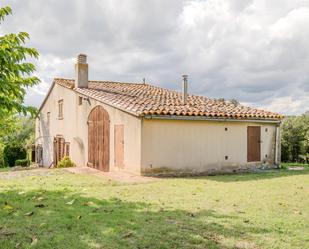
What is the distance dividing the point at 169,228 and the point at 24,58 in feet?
15.4

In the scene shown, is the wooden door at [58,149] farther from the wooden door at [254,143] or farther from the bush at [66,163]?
the wooden door at [254,143]

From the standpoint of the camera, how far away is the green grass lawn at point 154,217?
496 cm

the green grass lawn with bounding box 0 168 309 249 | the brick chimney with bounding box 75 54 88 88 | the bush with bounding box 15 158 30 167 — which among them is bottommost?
the bush with bounding box 15 158 30 167

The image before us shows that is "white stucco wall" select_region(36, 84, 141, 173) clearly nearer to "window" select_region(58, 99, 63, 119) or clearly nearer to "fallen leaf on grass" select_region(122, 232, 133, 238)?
"window" select_region(58, 99, 63, 119)

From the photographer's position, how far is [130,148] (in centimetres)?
1389

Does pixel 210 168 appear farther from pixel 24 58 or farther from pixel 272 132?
pixel 24 58

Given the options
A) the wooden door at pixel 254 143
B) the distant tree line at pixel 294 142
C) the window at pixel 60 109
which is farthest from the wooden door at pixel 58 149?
the distant tree line at pixel 294 142

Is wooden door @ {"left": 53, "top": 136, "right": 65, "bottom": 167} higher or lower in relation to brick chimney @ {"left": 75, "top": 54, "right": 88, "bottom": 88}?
lower

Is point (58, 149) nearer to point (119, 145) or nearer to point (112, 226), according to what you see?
point (119, 145)

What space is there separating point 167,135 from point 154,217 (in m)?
7.60

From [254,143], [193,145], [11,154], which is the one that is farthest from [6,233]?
[11,154]

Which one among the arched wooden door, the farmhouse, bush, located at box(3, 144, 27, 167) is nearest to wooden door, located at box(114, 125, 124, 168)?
the farmhouse

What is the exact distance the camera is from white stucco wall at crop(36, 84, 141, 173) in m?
13.7

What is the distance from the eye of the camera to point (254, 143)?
16.2 metres
